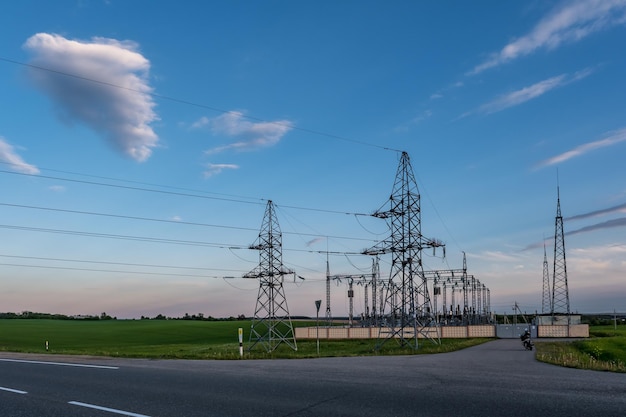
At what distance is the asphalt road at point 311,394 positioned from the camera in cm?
961

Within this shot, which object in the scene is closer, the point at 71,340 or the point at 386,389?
the point at 386,389

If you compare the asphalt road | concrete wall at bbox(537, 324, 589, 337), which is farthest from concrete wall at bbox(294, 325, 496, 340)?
the asphalt road

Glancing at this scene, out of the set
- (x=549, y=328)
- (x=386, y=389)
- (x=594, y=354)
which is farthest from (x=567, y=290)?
(x=386, y=389)

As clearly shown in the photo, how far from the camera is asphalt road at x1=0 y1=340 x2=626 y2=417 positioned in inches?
378

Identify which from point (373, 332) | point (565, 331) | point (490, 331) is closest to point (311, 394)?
point (373, 332)

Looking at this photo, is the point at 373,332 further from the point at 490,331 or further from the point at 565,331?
the point at 565,331

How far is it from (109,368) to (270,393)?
31.1 ft

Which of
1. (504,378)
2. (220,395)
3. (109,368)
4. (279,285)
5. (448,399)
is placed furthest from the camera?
(279,285)

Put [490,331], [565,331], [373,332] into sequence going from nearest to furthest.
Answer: [565,331] < [490,331] < [373,332]

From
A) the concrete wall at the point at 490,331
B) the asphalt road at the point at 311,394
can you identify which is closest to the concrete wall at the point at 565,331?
the concrete wall at the point at 490,331

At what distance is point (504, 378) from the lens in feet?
47.8

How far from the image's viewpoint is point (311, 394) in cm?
1145

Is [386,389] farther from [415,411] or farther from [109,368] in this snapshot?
[109,368]

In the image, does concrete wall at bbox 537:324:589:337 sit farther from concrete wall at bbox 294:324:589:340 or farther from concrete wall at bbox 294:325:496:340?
concrete wall at bbox 294:325:496:340
